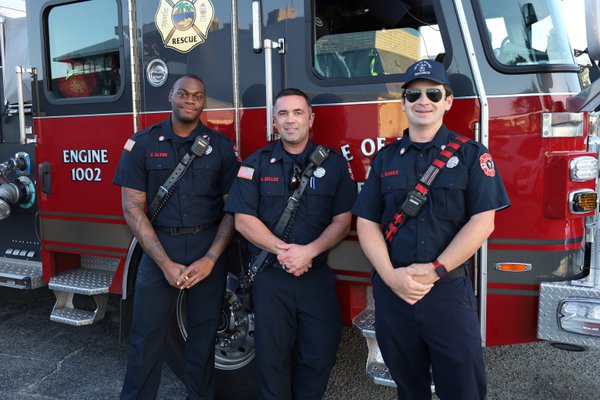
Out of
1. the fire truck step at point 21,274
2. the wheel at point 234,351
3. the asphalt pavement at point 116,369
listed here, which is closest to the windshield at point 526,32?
the wheel at point 234,351

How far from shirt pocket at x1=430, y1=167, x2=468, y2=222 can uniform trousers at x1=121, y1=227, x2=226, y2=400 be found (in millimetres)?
1286

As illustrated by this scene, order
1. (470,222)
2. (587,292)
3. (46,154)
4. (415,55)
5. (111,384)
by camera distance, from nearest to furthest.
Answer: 1. (470,222)
2. (587,292)
3. (415,55)
4. (111,384)
5. (46,154)

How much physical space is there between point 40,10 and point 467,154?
10.1 feet

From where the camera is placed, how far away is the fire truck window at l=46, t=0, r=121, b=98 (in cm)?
362

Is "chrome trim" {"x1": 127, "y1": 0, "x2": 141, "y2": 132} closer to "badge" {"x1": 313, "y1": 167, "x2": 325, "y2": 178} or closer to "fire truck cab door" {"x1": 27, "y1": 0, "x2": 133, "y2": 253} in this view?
"fire truck cab door" {"x1": 27, "y1": 0, "x2": 133, "y2": 253}

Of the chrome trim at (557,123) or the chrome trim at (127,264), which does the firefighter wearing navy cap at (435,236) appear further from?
the chrome trim at (127,264)

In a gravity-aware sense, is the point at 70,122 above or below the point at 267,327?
above

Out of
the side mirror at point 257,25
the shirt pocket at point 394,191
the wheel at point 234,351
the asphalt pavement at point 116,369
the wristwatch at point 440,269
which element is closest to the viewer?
the wristwatch at point 440,269

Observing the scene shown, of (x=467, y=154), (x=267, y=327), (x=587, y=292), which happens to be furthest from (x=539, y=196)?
(x=267, y=327)

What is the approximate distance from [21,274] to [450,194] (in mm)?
3353

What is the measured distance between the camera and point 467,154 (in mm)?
2242

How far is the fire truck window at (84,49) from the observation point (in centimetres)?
362

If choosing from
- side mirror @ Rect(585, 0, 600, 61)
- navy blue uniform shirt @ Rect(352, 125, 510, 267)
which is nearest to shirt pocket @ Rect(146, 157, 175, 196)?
navy blue uniform shirt @ Rect(352, 125, 510, 267)

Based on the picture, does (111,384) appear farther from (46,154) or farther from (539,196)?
(539,196)
